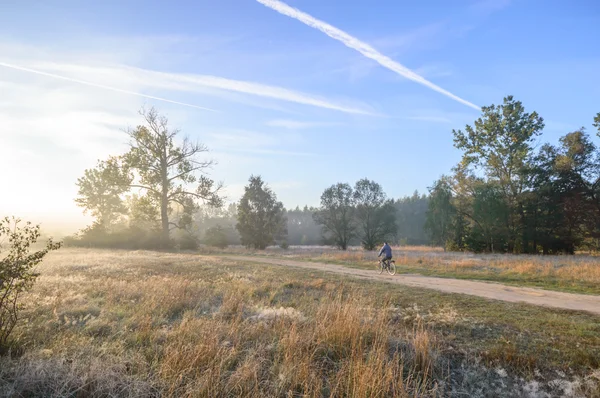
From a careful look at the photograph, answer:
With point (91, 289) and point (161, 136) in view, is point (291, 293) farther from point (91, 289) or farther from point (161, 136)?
point (161, 136)

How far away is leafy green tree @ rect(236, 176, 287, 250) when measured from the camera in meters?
53.3

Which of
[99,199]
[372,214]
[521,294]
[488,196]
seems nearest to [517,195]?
[488,196]

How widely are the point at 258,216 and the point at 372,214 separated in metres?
20.5

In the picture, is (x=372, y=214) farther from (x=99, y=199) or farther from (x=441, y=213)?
(x=99, y=199)

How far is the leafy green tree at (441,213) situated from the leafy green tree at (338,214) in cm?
1446

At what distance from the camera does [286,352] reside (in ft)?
17.1

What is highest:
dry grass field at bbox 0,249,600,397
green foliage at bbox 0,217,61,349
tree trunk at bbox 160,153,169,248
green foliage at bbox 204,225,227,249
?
tree trunk at bbox 160,153,169,248

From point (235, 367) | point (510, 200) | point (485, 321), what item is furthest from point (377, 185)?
point (235, 367)

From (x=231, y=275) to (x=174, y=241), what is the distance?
30812 millimetres

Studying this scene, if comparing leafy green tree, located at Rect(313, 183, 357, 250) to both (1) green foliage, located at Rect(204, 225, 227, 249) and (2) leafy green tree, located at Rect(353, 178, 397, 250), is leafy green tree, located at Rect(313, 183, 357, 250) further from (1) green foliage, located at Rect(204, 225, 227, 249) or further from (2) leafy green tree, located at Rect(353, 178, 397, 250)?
(1) green foliage, located at Rect(204, 225, 227, 249)

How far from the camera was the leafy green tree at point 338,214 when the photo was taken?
185 ft

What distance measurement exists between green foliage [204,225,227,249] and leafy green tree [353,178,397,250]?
2425 cm

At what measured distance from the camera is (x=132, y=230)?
42.5m

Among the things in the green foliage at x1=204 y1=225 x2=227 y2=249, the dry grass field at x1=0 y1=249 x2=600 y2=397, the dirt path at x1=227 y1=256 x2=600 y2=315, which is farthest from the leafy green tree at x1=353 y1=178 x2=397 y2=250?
the dry grass field at x1=0 y1=249 x2=600 y2=397
